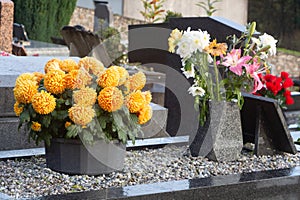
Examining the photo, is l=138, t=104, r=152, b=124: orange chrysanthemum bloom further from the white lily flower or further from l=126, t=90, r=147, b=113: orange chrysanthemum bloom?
the white lily flower

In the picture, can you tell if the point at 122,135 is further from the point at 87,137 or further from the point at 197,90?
the point at 197,90

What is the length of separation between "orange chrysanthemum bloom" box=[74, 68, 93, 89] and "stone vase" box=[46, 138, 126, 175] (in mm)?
276

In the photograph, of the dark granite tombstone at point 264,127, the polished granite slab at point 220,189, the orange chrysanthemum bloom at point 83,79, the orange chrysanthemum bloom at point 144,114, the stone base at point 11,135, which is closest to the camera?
the polished granite slab at point 220,189

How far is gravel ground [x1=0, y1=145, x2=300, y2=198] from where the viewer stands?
340cm

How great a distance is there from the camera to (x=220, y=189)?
3.54 meters

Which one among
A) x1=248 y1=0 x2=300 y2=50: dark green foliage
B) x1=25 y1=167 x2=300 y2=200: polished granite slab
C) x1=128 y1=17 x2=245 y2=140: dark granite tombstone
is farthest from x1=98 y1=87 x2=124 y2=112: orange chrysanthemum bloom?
x1=248 y1=0 x2=300 y2=50: dark green foliage

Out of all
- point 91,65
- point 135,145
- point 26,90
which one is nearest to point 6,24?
point 135,145

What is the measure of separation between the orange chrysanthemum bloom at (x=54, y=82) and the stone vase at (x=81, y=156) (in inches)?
9.9

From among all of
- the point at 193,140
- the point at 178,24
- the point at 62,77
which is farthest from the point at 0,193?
the point at 178,24

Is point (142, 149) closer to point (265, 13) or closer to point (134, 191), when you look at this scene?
point (134, 191)

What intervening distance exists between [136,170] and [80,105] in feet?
1.73

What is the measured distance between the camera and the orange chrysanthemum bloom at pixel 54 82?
3592mm

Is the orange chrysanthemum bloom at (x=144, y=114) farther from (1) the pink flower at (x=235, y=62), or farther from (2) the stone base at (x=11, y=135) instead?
(2) the stone base at (x=11, y=135)

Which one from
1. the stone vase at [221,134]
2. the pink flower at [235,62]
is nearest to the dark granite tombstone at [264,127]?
the stone vase at [221,134]
